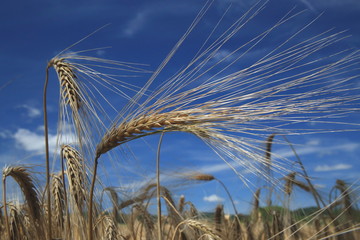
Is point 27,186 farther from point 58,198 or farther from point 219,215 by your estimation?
point 219,215

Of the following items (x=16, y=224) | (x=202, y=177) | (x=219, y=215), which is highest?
(x=202, y=177)

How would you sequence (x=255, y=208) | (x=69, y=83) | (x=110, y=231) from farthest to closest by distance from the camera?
1. (x=255, y=208)
2. (x=110, y=231)
3. (x=69, y=83)

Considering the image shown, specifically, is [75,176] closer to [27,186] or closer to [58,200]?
[58,200]

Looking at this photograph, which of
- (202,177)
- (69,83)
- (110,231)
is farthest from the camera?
(202,177)

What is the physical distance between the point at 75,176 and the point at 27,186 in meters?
0.94

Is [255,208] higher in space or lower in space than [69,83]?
lower

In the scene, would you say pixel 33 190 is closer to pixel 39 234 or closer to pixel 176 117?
pixel 39 234

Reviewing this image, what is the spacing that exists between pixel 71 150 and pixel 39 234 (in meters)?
0.76

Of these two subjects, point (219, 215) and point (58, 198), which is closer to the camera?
point (58, 198)

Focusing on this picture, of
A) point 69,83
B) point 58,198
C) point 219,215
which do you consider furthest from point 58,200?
point 219,215

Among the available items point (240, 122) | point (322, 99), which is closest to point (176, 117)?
point (240, 122)

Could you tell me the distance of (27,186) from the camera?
3.00 m

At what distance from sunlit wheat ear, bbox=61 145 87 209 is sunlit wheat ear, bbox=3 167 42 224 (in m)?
0.71

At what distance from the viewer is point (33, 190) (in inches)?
118
